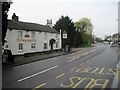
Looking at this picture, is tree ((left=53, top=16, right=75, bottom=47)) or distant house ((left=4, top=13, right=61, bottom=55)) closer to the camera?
distant house ((left=4, top=13, right=61, bottom=55))

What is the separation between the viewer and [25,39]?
146 ft

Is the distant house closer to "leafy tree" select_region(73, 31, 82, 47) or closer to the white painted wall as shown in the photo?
the white painted wall

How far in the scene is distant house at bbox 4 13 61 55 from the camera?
40469 mm

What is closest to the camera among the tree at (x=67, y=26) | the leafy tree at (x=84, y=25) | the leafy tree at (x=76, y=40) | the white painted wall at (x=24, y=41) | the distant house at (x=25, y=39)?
the white painted wall at (x=24, y=41)

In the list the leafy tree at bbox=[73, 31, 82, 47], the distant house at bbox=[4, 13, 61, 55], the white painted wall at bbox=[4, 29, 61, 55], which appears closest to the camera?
the white painted wall at bbox=[4, 29, 61, 55]

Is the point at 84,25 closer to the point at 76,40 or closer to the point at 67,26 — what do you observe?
the point at 67,26

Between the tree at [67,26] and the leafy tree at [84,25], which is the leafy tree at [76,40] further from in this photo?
the leafy tree at [84,25]

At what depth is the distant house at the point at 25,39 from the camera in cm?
4047

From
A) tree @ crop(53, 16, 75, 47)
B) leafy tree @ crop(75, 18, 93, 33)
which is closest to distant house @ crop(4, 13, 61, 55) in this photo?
tree @ crop(53, 16, 75, 47)

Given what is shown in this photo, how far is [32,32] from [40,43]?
4326 mm

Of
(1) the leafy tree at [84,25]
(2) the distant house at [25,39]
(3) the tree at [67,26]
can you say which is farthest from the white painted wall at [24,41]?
(1) the leafy tree at [84,25]

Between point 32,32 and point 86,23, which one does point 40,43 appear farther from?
point 86,23

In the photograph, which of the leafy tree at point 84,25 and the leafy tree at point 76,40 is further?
the leafy tree at point 84,25

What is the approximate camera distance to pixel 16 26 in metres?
Answer: 42.8
